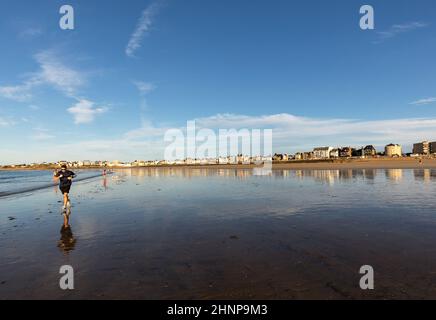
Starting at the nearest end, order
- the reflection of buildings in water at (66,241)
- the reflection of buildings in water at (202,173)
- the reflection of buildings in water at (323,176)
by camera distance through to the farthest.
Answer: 1. the reflection of buildings in water at (66,241)
2. the reflection of buildings in water at (323,176)
3. the reflection of buildings in water at (202,173)

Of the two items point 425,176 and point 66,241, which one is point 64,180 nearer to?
point 66,241

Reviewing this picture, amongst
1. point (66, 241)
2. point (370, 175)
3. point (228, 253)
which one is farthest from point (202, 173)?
point (228, 253)

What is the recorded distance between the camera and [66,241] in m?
10.7

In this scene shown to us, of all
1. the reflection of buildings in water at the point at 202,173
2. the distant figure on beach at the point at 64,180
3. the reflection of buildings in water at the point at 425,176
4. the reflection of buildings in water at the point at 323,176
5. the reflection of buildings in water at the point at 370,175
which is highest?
the distant figure on beach at the point at 64,180

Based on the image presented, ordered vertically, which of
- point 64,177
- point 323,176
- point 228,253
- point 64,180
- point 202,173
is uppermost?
point 64,177

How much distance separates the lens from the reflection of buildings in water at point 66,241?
9.77 metres

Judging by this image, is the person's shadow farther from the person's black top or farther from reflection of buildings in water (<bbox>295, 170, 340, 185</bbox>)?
reflection of buildings in water (<bbox>295, 170, 340, 185</bbox>)

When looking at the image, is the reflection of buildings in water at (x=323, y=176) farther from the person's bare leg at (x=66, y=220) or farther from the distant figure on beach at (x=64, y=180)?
the person's bare leg at (x=66, y=220)

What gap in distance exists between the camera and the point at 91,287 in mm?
6594

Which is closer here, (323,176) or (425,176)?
(425,176)

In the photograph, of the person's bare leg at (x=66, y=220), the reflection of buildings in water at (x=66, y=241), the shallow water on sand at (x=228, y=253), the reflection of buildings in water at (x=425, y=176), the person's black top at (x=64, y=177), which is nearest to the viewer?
the shallow water on sand at (x=228, y=253)

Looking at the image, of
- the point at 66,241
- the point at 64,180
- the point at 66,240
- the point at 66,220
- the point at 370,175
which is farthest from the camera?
the point at 370,175

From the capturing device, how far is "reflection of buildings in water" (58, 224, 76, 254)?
9.77m

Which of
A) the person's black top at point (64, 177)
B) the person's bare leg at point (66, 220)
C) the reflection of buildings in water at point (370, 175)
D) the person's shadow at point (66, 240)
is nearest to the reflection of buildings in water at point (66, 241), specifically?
the person's shadow at point (66, 240)
